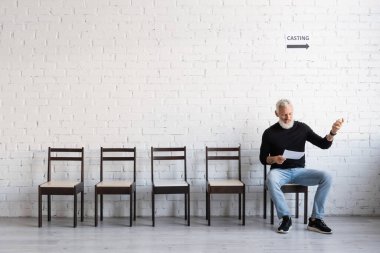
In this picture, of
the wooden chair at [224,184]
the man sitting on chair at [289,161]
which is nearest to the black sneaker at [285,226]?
the man sitting on chair at [289,161]

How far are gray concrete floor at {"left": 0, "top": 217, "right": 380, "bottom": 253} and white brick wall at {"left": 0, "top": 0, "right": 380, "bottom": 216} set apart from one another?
0.38 meters

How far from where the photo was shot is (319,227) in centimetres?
456

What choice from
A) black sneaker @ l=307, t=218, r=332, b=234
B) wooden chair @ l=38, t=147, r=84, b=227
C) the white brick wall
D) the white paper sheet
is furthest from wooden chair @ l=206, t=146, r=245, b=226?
wooden chair @ l=38, t=147, r=84, b=227

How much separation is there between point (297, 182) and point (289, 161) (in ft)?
0.79

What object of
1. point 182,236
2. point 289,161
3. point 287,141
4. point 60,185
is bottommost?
point 182,236

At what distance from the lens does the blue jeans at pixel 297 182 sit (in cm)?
464

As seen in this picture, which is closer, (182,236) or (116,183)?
(182,236)

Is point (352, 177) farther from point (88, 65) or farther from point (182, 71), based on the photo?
point (88, 65)

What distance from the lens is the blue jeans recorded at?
4.64 meters

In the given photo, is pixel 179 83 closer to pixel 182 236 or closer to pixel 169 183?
pixel 169 183

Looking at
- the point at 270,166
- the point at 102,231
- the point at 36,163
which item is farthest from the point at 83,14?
the point at 270,166

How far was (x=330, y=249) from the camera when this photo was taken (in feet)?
12.8

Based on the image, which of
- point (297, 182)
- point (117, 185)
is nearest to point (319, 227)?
point (297, 182)

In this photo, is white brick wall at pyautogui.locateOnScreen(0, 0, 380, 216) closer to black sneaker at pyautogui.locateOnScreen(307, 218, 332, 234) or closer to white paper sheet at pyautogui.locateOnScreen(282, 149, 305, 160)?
white paper sheet at pyautogui.locateOnScreen(282, 149, 305, 160)
